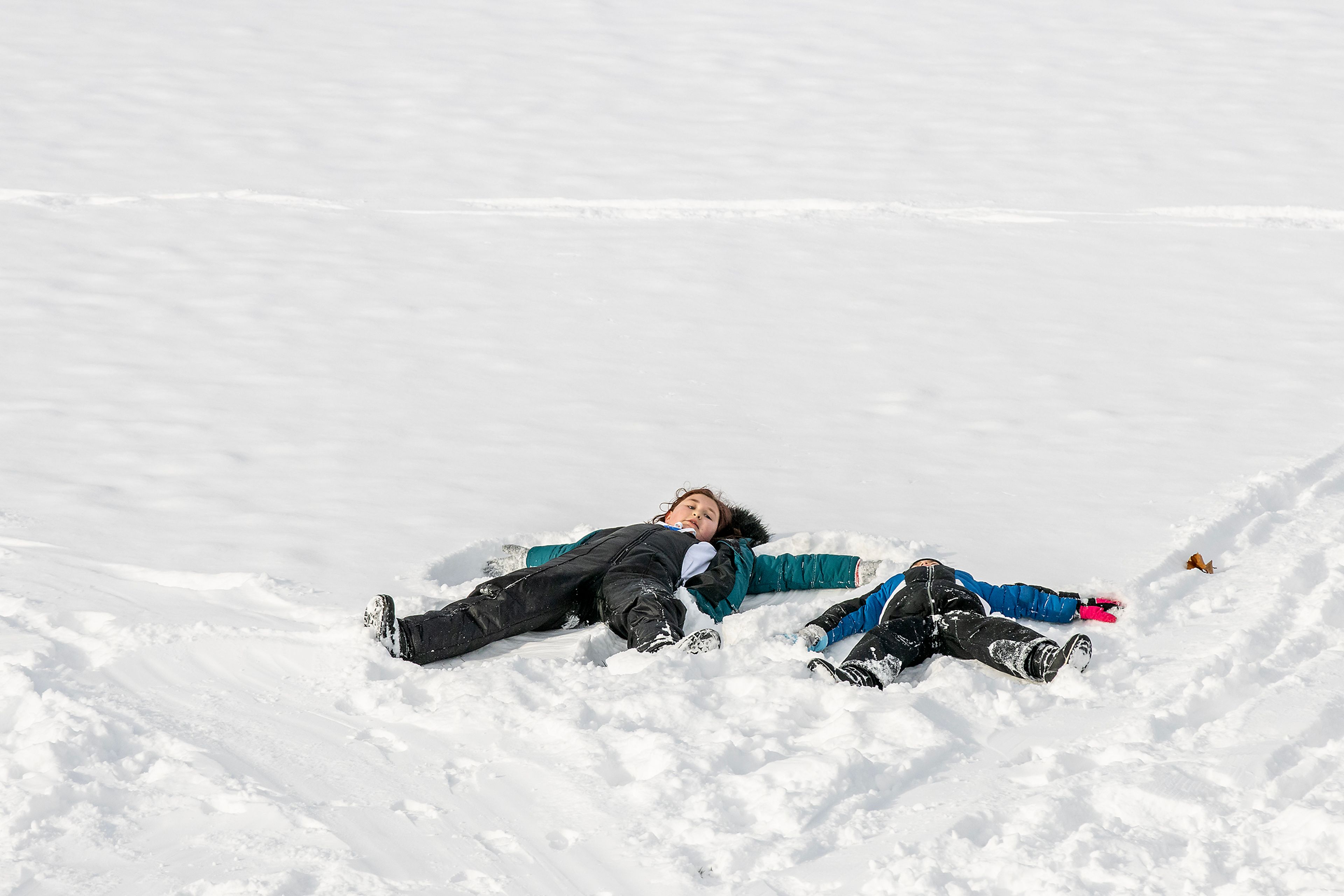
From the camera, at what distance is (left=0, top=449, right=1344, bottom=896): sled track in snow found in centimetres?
270

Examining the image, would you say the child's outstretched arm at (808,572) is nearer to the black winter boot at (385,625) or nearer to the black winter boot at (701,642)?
the black winter boot at (701,642)

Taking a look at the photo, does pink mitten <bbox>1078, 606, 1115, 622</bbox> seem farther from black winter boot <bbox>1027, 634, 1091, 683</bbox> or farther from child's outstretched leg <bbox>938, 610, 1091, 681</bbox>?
black winter boot <bbox>1027, 634, 1091, 683</bbox>

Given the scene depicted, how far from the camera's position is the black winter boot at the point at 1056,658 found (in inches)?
144

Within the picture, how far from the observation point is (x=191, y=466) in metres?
5.39

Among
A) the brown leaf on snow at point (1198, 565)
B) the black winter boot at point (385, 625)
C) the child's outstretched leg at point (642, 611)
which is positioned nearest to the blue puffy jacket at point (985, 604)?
the child's outstretched leg at point (642, 611)

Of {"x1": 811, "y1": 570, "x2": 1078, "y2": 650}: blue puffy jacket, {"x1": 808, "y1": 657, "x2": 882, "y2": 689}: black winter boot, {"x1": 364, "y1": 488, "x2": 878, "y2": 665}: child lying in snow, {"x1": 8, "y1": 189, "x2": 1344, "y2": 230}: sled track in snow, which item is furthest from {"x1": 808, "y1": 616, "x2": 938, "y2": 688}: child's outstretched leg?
{"x1": 8, "y1": 189, "x2": 1344, "y2": 230}: sled track in snow

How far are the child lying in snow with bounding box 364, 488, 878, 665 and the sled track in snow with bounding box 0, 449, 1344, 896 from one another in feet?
0.41

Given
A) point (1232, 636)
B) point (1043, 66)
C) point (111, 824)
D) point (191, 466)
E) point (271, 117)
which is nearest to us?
point (111, 824)

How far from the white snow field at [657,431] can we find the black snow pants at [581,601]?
0.11 meters

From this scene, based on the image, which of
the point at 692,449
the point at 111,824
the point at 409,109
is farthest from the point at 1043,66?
the point at 111,824

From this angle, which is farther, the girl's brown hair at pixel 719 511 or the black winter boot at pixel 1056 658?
the girl's brown hair at pixel 719 511

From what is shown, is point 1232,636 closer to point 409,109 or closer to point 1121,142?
point 1121,142

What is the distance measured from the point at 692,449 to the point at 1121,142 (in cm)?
722

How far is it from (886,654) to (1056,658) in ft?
1.68
